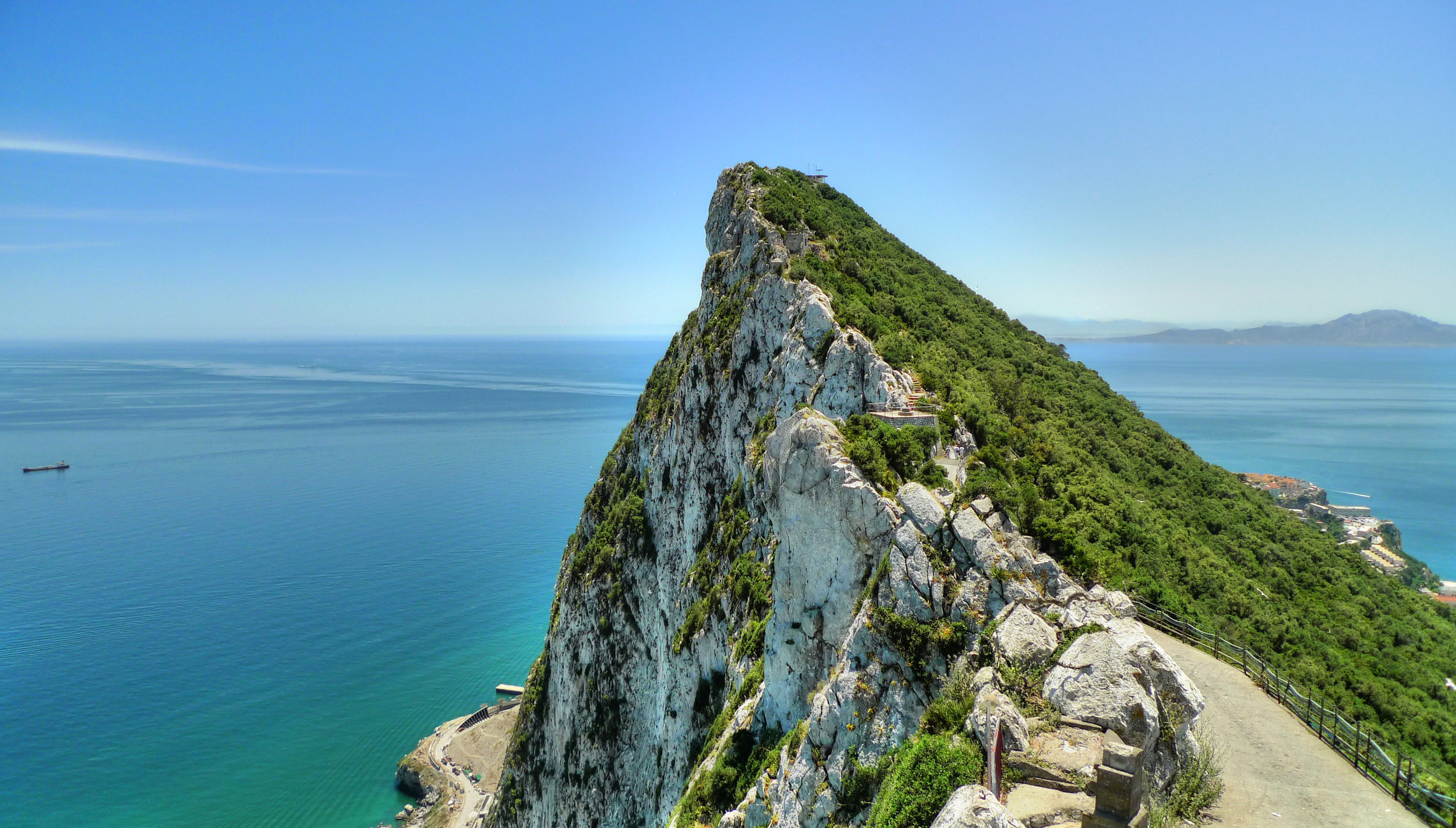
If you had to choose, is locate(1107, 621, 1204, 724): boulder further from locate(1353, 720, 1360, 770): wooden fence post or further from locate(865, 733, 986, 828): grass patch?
locate(1353, 720, 1360, 770): wooden fence post

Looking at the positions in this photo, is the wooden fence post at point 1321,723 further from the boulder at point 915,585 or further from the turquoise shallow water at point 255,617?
the turquoise shallow water at point 255,617

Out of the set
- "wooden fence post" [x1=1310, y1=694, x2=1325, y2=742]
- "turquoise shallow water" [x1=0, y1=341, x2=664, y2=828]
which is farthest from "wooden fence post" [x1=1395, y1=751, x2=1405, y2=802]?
"turquoise shallow water" [x1=0, y1=341, x2=664, y2=828]

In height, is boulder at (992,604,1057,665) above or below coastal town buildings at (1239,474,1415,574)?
above

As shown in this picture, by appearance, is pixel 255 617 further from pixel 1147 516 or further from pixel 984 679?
pixel 984 679

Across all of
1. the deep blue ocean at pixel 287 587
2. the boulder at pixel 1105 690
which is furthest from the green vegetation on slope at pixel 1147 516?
the deep blue ocean at pixel 287 587

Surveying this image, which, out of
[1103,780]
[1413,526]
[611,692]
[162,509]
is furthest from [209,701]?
[1413,526]

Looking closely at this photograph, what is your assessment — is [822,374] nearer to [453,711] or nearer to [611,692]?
[611,692]

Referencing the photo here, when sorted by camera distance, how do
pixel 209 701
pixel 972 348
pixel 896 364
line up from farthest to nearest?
pixel 209 701
pixel 972 348
pixel 896 364
